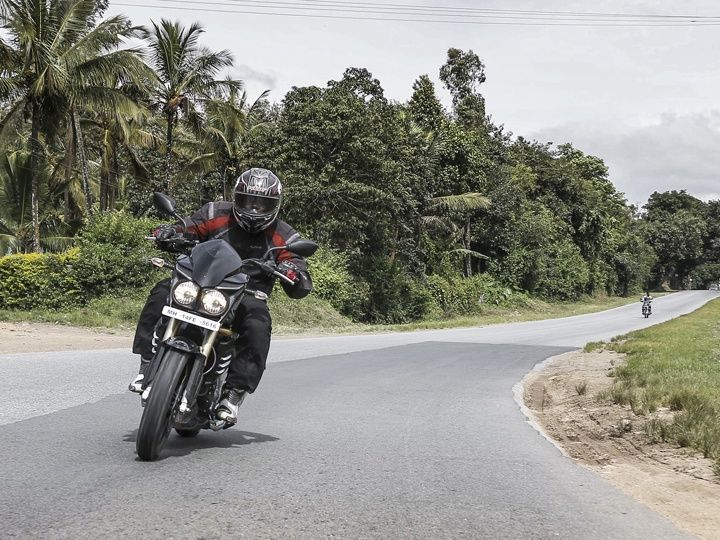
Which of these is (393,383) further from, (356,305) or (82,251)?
(356,305)

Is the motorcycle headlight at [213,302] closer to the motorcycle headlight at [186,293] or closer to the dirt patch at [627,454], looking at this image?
the motorcycle headlight at [186,293]

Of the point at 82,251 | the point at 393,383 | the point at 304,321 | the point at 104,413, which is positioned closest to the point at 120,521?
the point at 104,413

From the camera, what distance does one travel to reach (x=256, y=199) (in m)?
5.45

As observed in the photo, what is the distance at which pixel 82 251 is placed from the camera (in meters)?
21.6

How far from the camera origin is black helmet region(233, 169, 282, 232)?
5426mm

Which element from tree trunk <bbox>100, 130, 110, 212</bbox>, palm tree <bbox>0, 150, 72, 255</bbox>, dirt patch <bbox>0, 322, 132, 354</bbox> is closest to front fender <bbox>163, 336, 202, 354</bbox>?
dirt patch <bbox>0, 322, 132, 354</bbox>

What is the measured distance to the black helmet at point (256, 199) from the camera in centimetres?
543

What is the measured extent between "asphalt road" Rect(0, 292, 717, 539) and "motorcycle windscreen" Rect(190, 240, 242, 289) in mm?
1182

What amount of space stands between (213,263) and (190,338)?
0.50m

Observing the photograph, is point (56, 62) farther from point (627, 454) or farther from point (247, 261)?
point (627, 454)

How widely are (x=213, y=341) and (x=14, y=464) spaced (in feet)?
4.50

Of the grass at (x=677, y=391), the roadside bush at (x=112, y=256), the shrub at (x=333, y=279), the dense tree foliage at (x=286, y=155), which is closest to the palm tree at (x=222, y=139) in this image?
the dense tree foliage at (x=286, y=155)

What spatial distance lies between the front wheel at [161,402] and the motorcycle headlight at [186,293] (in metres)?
0.32

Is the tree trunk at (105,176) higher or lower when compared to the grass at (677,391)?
higher
